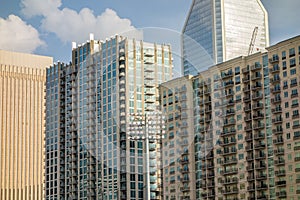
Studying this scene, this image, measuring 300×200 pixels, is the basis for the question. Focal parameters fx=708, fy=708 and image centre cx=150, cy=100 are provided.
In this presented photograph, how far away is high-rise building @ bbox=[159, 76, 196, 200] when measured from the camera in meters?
66.6

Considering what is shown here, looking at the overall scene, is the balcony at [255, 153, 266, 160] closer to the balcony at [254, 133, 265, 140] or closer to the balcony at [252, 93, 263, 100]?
the balcony at [254, 133, 265, 140]

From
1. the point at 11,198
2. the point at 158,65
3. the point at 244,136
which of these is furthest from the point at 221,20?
the point at 158,65

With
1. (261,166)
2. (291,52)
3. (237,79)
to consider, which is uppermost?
(291,52)

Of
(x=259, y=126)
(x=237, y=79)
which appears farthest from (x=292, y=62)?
(x=237, y=79)

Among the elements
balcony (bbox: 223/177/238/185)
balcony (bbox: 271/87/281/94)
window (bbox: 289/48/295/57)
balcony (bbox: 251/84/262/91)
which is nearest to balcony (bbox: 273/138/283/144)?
balcony (bbox: 271/87/281/94)

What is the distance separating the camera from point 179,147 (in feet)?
221

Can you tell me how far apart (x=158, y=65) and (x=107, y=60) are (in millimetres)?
35263

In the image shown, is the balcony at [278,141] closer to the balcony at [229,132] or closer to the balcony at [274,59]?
the balcony at [229,132]

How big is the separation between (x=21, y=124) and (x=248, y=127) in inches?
2041

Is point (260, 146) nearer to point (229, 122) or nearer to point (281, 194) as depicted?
point (229, 122)

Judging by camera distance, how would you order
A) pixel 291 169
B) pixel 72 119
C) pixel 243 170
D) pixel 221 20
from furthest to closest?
pixel 221 20, pixel 72 119, pixel 243 170, pixel 291 169

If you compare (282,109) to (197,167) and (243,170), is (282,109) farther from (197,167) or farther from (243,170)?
(197,167)

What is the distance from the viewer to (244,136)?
62656 mm

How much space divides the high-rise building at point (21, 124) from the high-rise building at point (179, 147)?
3788cm
